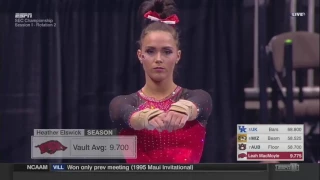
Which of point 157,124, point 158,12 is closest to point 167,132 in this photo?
point 157,124

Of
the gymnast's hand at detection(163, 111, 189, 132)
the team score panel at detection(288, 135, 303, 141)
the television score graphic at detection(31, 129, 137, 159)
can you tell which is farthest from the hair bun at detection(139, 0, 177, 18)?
the team score panel at detection(288, 135, 303, 141)

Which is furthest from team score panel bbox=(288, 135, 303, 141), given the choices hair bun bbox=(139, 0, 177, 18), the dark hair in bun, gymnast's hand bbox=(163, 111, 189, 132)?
hair bun bbox=(139, 0, 177, 18)

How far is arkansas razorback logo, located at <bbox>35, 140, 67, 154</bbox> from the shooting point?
16.2ft

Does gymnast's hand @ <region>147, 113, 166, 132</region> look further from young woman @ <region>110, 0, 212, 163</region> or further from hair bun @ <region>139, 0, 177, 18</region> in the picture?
hair bun @ <region>139, 0, 177, 18</region>

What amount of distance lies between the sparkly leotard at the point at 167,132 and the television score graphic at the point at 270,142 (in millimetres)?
267

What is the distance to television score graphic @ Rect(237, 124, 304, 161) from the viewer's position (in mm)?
4918

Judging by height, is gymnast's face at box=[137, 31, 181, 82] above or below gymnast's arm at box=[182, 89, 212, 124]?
above

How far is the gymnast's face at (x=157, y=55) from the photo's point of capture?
16.2ft

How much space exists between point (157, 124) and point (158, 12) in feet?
2.42

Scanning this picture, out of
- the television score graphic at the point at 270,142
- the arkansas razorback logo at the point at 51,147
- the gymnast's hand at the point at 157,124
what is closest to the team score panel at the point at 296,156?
the television score graphic at the point at 270,142

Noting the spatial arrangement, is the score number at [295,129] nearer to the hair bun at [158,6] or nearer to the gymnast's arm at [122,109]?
the gymnast's arm at [122,109]

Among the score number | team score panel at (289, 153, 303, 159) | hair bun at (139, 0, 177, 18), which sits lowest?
team score panel at (289, 153, 303, 159)

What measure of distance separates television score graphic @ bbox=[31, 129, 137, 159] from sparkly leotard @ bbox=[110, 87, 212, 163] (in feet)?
0.19

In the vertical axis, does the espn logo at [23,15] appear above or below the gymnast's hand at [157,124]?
above
